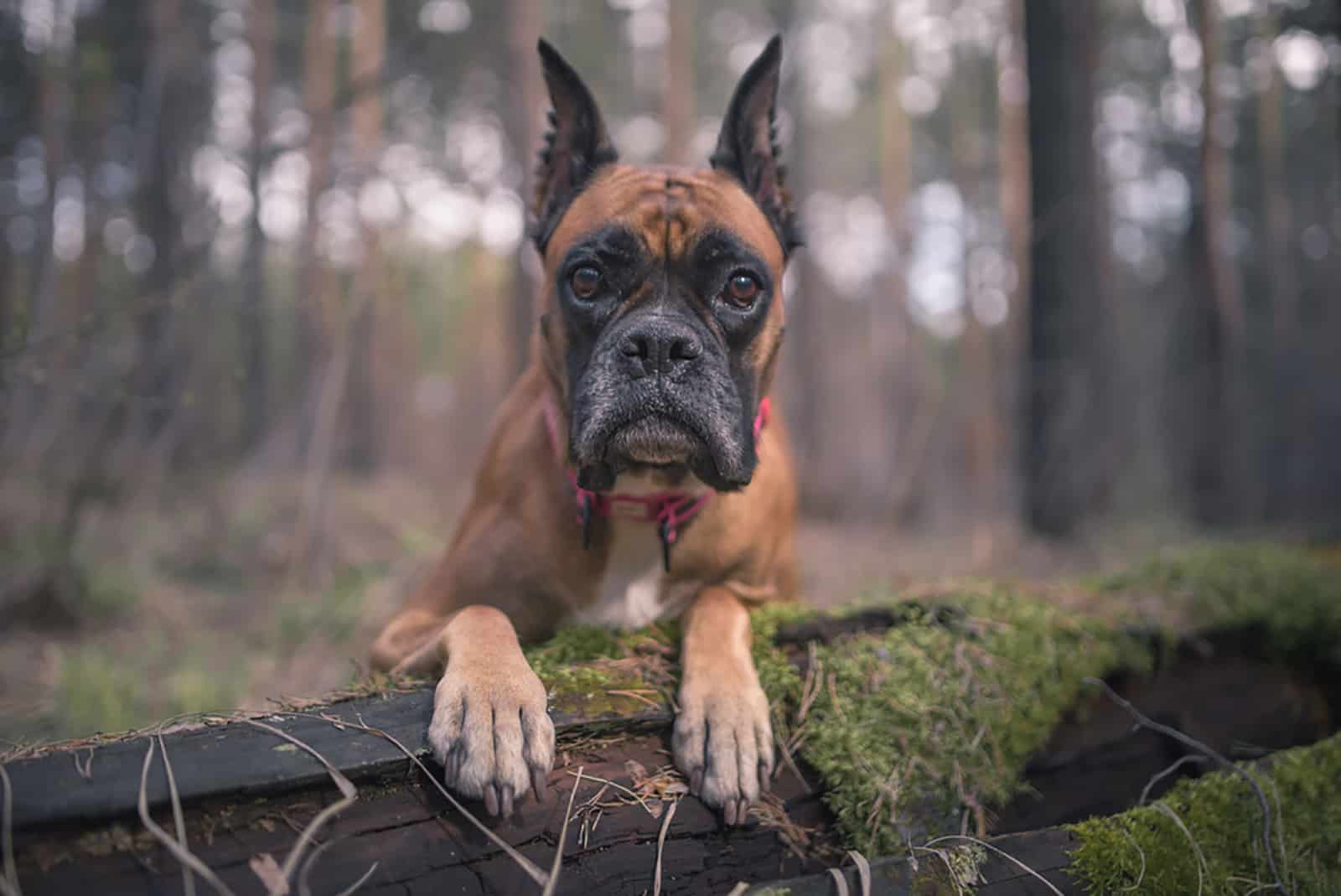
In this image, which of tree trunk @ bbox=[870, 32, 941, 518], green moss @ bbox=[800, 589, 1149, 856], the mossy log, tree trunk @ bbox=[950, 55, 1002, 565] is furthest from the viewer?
tree trunk @ bbox=[950, 55, 1002, 565]

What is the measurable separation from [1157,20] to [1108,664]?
48.7ft

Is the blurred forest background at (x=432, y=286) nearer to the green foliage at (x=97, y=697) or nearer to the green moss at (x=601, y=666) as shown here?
the green foliage at (x=97, y=697)

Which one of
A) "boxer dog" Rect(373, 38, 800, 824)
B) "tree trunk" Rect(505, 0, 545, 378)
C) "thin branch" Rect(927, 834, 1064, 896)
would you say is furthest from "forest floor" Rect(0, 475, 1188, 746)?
"tree trunk" Rect(505, 0, 545, 378)

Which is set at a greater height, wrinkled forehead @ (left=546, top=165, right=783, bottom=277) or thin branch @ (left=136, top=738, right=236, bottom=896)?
wrinkled forehead @ (left=546, top=165, right=783, bottom=277)

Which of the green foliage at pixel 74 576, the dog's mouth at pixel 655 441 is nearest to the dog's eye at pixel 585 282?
the dog's mouth at pixel 655 441

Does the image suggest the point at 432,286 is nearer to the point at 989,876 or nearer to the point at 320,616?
the point at 320,616

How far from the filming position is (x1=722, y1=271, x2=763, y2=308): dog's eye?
8.58 ft

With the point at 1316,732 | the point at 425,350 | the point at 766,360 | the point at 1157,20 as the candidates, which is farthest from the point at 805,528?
the point at 425,350

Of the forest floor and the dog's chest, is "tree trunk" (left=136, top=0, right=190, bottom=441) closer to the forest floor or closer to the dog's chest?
the forest floor

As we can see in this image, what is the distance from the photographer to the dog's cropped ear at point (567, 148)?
9.52 ft

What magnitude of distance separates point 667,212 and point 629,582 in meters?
1.19

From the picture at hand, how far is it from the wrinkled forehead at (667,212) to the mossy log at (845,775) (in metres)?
1.21

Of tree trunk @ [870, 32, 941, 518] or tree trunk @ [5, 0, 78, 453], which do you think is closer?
tree trunk @ [5, 0, 78, 453]

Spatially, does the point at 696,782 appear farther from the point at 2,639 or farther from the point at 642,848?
the point at 2,639
